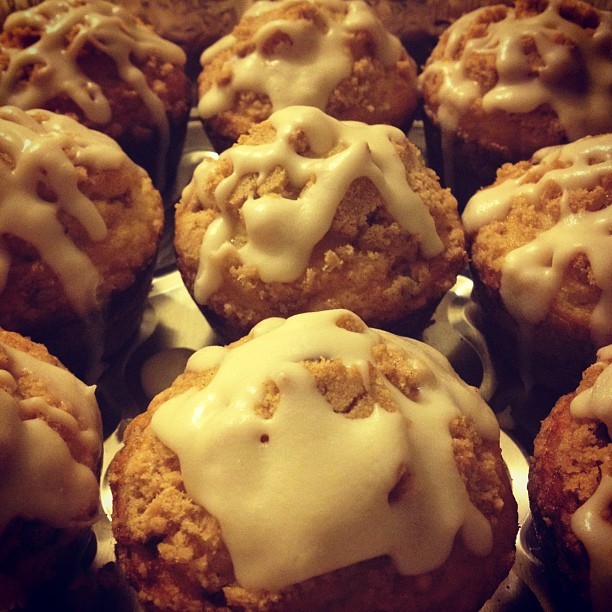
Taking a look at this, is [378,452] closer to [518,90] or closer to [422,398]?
[422,398]

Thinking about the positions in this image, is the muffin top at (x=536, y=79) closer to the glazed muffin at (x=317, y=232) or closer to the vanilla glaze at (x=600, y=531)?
the glazed muffin at (x=317, y=232)

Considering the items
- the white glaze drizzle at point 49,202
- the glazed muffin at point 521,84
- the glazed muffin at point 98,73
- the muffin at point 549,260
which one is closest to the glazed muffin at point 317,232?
the muffin at point 549,260

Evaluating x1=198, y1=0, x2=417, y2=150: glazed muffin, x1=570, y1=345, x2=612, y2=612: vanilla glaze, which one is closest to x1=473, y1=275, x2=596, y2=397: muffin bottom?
x1=570, y1=345, x2=612, y2=612: vanilla glaze

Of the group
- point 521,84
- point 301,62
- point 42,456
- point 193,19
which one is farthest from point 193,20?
point 42,456

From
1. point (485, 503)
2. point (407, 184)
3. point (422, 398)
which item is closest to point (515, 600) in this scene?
point (485, 503)

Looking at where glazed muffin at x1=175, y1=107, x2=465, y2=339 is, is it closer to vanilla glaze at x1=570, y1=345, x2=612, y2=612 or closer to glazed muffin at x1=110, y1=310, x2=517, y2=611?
glazed muffin at x1=110, y1=310, x2=517, y2=611

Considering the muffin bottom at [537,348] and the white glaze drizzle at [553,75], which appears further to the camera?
the white glaze drizzle at [553,75]
